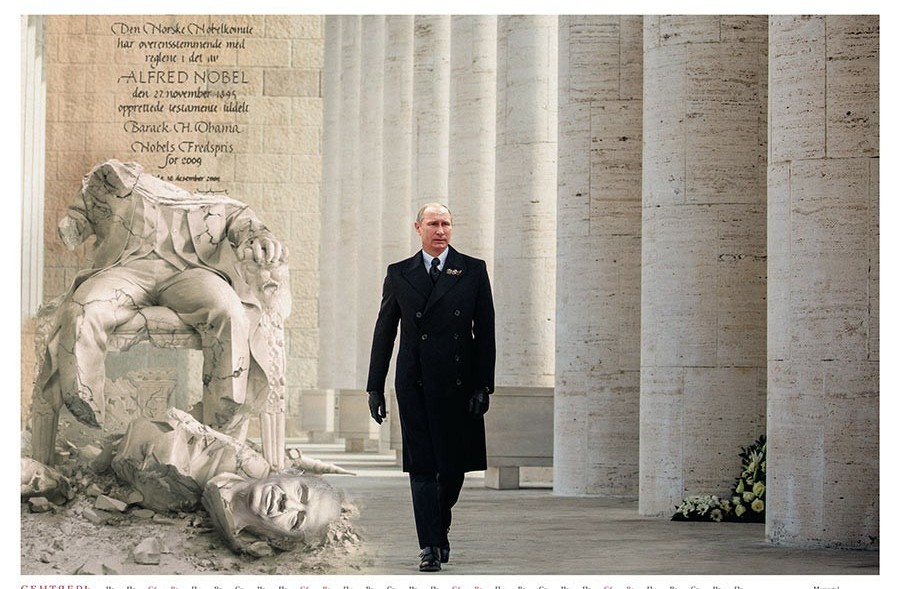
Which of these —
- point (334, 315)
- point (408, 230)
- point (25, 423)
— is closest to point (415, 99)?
point (408, 230)

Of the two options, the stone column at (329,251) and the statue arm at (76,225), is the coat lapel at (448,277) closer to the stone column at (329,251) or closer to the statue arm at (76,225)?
the statue arm at (76,225)

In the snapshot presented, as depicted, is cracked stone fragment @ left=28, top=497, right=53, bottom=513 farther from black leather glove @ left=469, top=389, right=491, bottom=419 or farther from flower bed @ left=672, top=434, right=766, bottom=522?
flower bed @ left=672, top=434, right=766, bottom=522

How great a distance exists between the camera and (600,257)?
1700 centimetres

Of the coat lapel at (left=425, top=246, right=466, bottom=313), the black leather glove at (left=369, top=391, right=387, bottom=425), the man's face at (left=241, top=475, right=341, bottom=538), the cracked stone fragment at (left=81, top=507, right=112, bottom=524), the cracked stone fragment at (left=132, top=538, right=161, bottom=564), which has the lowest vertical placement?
the cracked stone fragment at (left=132, top=538, right=161, bottom=564)

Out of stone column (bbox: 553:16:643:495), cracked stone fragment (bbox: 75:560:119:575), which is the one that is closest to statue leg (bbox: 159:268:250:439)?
cracked stone fragment (bbox: 75:560:119:575)

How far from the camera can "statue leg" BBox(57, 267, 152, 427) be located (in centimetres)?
1276

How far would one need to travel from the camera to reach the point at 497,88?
1997 cm

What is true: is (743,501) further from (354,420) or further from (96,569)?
(354,420)

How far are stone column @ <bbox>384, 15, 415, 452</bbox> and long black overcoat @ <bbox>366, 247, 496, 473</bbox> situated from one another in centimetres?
1697

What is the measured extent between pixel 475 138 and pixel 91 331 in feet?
31.8

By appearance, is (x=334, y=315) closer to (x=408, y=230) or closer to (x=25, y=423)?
(x=408, y=230)

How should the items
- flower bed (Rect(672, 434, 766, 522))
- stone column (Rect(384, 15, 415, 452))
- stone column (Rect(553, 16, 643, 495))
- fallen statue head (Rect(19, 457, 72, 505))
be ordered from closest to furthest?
fallen statue head (Rect(19, 457, 72, 505)), flower bed (Rect(672, 434, 766, 522)), stone column (Rect(553, 16, 643, 495)), stone column (Rect(384, 15, 415, 452))

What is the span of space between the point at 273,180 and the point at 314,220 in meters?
1.18

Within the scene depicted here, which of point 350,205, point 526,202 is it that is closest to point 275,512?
point 526,202
